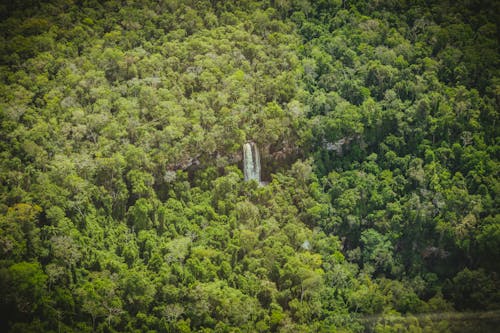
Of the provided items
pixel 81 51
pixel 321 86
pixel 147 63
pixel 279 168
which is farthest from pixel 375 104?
pixel 81 51

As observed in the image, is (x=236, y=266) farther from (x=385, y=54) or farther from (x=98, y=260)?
(x=385, y=54)

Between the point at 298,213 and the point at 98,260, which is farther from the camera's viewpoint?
the point at 298,213

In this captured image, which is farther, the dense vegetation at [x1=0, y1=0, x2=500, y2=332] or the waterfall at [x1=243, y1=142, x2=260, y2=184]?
the waterfall at [x1=243, y1=142, x2=260, y2=184]

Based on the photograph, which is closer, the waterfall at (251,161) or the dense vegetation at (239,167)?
the dense vegetation at (239,167)
